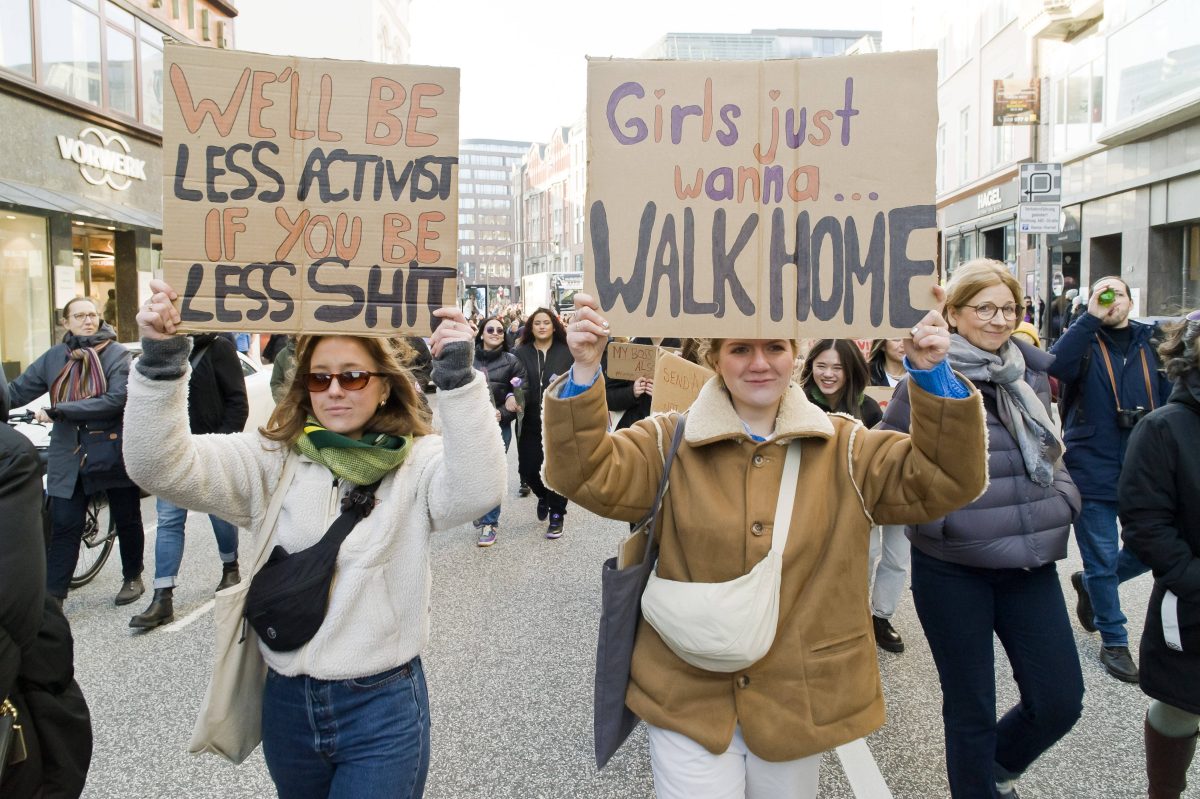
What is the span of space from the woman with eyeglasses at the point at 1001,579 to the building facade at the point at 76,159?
13903 millimetres

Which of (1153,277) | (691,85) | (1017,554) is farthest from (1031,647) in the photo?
(1153,277)

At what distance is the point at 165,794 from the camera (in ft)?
11.5

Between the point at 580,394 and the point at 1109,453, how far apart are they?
12.6ft

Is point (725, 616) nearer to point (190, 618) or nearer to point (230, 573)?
point (190, 618)

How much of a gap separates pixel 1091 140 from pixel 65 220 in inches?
890

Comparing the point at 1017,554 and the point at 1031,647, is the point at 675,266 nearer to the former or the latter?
the point at 1017,554

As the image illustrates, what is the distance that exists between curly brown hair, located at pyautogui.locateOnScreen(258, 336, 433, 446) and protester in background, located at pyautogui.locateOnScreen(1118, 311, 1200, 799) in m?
2.28

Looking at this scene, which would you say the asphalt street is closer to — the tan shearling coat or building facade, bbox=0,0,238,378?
the tan shearling coat

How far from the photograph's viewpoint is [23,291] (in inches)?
635

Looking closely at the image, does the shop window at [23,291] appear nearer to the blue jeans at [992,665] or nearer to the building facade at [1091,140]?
the building facade at [1091,140]

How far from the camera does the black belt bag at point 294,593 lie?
2.19m

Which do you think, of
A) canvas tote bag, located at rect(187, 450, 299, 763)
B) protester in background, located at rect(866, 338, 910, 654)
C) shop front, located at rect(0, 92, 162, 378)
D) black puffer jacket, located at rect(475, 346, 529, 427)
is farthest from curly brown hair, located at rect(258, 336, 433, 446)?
shop front, located at rect(0, 92, 162, 378)

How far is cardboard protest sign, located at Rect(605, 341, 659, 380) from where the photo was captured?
698 centimetres

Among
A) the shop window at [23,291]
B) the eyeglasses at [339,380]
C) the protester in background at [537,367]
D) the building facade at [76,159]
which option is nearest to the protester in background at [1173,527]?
the eyeglasses at [339,380]
